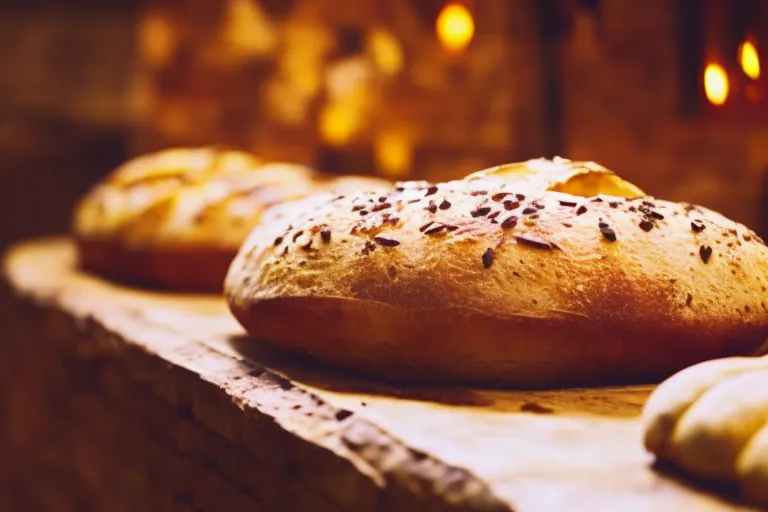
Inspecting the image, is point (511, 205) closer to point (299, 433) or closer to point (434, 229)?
point (434, 229)

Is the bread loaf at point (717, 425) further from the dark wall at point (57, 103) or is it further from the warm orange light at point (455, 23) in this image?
the dark wall at point (57, 103)

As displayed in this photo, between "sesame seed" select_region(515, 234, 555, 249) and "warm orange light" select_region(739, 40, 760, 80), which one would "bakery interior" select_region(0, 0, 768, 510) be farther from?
"sesame seed" select_region(515, 234, 555, 249)

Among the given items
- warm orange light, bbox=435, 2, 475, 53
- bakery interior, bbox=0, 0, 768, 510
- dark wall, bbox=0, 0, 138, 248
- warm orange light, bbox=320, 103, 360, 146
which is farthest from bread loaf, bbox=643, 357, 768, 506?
dark wall, bbox=0, 0, 138, 248

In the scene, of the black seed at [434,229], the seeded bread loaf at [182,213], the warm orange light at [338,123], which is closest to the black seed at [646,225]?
the black seed at [434,229]

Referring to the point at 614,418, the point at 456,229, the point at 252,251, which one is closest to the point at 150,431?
the point at 252,251

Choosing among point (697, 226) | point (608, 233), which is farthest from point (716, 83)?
point (608, 233)

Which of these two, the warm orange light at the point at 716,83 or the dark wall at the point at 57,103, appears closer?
the warm orange light at the point at 716,83

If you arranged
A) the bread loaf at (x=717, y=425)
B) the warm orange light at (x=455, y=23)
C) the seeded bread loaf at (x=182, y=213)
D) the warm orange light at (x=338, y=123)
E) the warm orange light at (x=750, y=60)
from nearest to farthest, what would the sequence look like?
the bread loaf at (x=717, y=425) → the warm orange light at (x=750, y=60) → the seeded bread loaf at (x=182, y=213) → the warm orange light at (x=455, y=23) → the warm orange light at (x=338, y=123)
